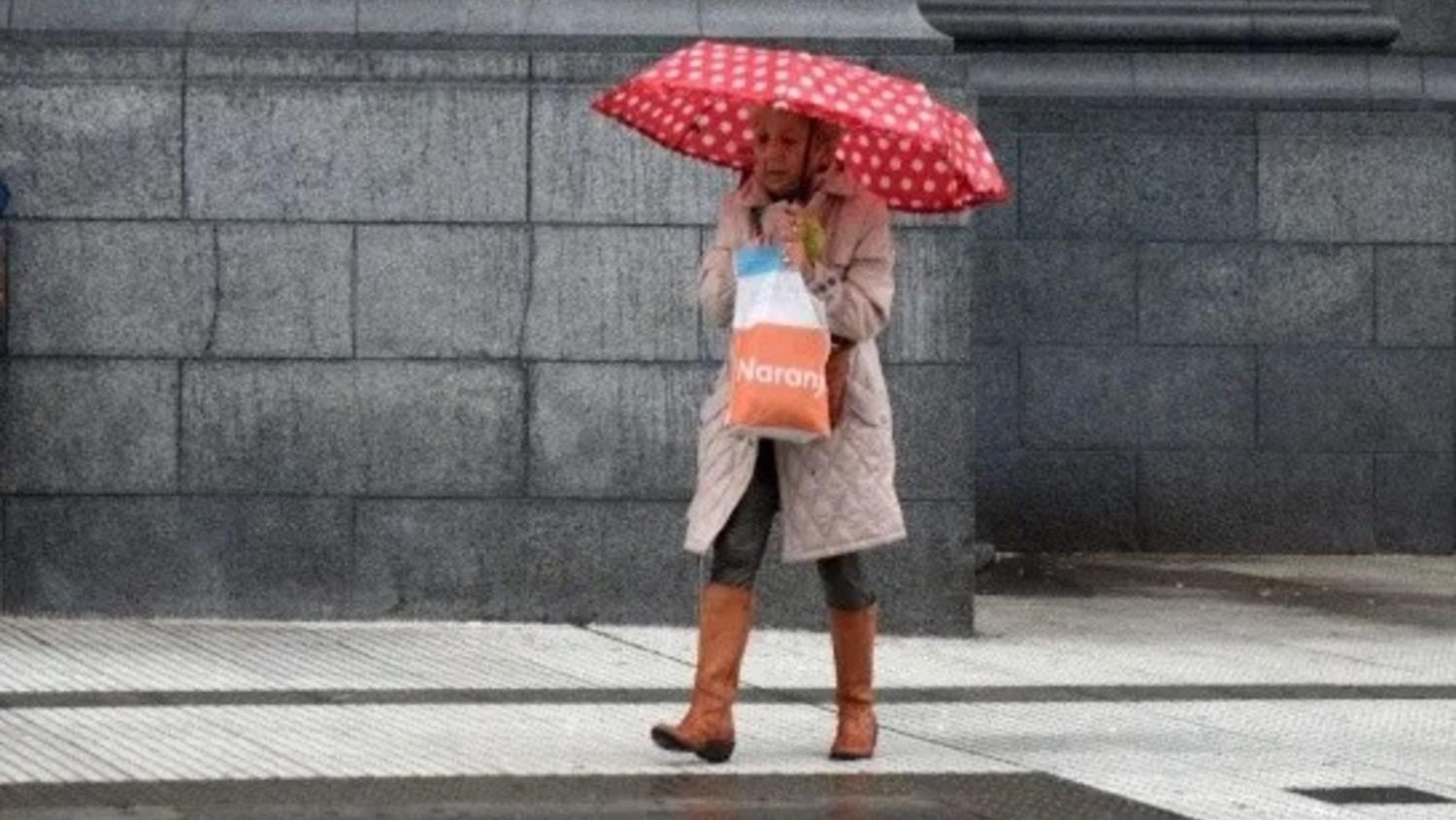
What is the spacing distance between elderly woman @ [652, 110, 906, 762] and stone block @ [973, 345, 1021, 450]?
7329 millimetres

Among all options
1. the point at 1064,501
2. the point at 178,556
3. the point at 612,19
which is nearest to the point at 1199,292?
the point at 1064,501

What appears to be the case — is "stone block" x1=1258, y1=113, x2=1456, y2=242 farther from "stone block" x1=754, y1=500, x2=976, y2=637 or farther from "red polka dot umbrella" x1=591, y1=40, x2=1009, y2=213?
"red polka dot umbrella" x1=591, y1=40, x2=1009, y2=213

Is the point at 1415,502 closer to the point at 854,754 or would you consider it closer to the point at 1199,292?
the point at 1199,292

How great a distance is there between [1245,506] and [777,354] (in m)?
8.00

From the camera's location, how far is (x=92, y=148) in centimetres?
1373

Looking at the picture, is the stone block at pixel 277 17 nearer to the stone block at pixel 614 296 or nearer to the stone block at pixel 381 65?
the stone block at pixel 381 65

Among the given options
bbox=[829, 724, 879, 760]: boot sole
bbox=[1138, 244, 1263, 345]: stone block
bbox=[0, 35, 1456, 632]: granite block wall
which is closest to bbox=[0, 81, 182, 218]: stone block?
bbox=[0, 35, 1456, 632]: granite block wall

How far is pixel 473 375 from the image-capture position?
1386 centimetres

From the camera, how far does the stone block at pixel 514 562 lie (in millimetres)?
13828

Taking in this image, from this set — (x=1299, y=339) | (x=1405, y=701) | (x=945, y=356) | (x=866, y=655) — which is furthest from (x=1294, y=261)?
(x=866, y=655)

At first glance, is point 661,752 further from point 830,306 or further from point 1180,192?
point 1180,192

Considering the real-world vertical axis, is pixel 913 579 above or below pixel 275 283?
below

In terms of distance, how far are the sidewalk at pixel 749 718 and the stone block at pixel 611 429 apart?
1.54 feet

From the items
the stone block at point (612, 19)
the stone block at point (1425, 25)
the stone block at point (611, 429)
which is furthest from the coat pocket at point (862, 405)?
the stone block at point (1425, 25)
